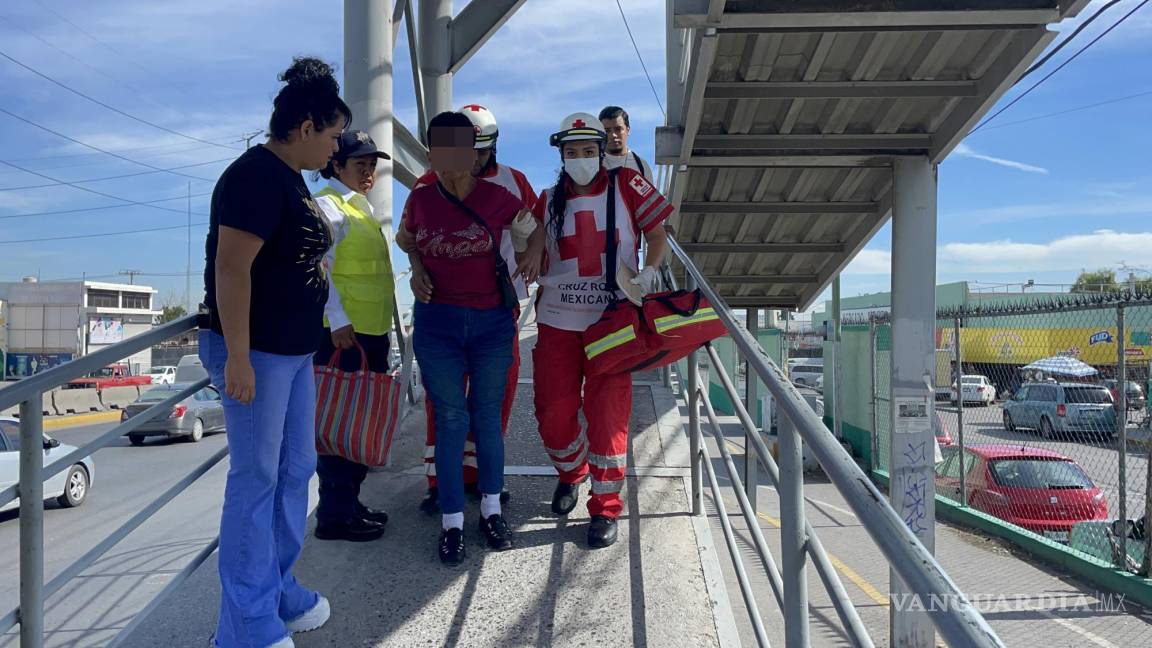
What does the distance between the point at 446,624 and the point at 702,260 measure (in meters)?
→ 6.15

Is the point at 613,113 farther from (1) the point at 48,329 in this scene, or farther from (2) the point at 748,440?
(1) the point at 48,329

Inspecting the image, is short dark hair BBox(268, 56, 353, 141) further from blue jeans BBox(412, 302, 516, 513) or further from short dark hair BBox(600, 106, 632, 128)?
short dark hair BBox(600, 106, 632, 128)

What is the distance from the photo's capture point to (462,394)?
3064 millimetres

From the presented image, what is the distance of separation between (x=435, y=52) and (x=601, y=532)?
16.6 feet

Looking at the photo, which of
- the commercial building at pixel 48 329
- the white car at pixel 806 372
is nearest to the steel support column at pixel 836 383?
the white car at pixel 806 372

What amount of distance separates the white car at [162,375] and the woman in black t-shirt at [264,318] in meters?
34.4

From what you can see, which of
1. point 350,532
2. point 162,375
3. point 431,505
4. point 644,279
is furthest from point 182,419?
point 162,375

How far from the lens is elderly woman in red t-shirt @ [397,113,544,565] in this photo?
9.91ft

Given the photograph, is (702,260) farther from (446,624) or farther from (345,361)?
(446,624)

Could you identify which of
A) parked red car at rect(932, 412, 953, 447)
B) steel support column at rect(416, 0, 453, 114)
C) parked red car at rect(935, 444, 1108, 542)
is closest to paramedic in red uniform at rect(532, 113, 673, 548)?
steel support column at rect(416, 0, 453, 114)

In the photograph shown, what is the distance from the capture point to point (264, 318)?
2234 millimetres

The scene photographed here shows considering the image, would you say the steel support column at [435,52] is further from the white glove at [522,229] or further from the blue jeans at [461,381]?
the blue jeans at [461,381]

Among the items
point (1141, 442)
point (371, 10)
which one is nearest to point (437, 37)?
point (371, 10)

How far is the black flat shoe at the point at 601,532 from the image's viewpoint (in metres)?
3.15
